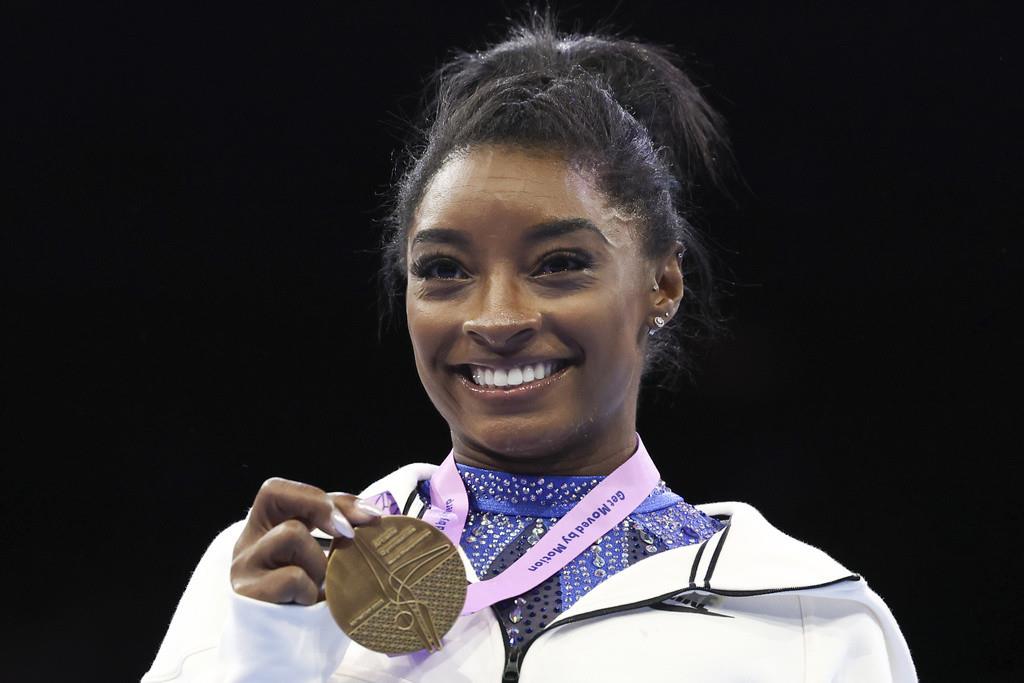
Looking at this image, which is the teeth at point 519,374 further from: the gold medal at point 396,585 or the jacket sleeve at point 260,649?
the jacket sleeve at point 260,649

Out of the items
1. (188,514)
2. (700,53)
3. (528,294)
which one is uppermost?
(700,53)

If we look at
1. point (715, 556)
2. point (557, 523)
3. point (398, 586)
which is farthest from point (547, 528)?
point (398, 586)

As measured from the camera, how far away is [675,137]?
2314mm

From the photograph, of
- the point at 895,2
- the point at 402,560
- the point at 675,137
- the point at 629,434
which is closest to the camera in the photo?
the point at 402,560

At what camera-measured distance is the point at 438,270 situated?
6.37 feet

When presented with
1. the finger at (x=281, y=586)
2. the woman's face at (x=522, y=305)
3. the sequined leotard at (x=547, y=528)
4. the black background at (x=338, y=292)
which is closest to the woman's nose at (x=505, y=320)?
the woman's face at (x=522, y=305)

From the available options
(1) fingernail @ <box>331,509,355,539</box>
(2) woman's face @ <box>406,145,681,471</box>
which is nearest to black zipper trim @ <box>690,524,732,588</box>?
(2) woman's face @ <box>406,145,681,471</box>

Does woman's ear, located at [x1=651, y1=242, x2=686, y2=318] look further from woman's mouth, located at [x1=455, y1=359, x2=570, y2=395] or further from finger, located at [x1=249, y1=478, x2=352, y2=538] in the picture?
finger, located at [x1=249, y1=478, x2=352, y2=538]

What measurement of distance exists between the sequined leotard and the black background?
0.97 metres

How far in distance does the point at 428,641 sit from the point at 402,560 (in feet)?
0.37

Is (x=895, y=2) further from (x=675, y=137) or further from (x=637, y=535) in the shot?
(x=637, y=535)

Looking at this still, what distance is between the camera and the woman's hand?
1557 millimetres

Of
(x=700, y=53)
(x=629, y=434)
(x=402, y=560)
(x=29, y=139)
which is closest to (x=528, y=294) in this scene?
(x=629, y=434)

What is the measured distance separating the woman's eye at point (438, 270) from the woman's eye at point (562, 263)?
130 mm
